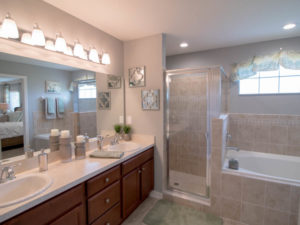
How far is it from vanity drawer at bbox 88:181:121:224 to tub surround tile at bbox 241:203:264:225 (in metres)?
1.55

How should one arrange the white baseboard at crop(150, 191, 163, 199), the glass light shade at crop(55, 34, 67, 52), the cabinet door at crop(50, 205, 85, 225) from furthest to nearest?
the white baseboard at crop(150, 191, 163, 199) < the glass light shade at crop(55, 34, 67, 52) < the cabinet door at crop(50, 205, 85, 225)

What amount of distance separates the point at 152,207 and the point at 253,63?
288 centimetres

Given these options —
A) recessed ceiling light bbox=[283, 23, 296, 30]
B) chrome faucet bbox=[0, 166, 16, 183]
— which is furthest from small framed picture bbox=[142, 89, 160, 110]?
recessed ceiling light bbox=[283, 23, 296, 30]

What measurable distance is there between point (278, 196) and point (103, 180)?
1.98m

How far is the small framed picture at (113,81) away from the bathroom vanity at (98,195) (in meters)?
1.09

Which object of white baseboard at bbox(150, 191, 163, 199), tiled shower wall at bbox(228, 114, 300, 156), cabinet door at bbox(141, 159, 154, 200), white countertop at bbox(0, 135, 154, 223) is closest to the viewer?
white countertop at bbox(0, 135, 154, 223)

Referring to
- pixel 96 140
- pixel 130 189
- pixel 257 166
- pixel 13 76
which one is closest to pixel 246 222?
pixel 257 166

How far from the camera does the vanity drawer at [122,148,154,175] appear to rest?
1865 mm

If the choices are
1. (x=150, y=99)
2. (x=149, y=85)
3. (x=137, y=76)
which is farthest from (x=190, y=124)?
(x=137, y=76)

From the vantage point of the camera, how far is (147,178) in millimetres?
2352

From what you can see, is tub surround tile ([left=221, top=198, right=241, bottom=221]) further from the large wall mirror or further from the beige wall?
the large wall mirror

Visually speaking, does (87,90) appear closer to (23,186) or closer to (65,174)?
(65,174)

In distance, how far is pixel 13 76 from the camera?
1.44 metres

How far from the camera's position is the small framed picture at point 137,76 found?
2515 millimetres
